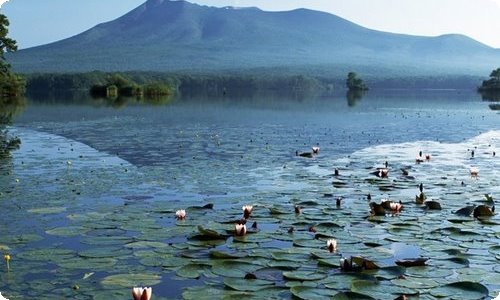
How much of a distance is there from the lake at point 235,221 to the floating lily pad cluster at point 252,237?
0.9 inches

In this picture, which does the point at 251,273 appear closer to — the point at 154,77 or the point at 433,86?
the point at 154,77

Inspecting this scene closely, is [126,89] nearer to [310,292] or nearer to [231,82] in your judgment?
[231,82]

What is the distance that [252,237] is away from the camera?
733 centimetres

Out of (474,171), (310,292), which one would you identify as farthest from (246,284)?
(474,171)

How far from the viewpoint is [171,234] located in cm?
750

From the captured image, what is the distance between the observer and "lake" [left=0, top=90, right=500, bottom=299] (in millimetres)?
5754

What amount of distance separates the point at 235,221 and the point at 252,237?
0.79 metres

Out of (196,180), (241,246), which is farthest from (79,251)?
(196,180)

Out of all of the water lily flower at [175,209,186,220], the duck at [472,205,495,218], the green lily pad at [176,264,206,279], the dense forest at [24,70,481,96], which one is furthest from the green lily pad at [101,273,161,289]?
the dense forest at [24,70,481,96]

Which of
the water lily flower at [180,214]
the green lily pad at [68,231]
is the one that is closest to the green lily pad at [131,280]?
the green lily pad at [68,231]

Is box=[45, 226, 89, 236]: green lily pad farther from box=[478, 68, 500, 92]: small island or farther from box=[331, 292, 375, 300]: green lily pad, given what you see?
box=[478, 68, 500, 92]: small island

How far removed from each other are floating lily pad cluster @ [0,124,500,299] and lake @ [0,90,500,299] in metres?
0.02

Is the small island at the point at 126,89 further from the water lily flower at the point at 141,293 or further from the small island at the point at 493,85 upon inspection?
the water lily flower at the point at 141,293

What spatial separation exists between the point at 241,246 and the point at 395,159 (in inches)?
350
